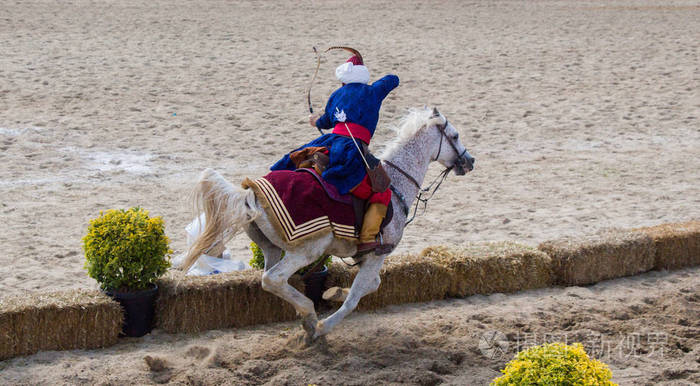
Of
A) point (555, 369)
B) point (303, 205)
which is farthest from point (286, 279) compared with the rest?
point (555, 369)

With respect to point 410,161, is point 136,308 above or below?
below

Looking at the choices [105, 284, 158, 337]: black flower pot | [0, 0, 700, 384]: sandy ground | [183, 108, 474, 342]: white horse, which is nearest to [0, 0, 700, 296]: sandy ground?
[0, 0, 700, 384]: sandy ground

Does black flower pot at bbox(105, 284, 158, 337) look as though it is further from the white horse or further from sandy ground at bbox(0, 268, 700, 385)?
the white horse

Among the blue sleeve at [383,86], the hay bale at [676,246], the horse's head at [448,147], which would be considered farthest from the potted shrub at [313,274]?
the hay bale at [676,246]

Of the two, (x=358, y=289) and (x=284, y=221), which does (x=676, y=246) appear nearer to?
(x=358, y=289)

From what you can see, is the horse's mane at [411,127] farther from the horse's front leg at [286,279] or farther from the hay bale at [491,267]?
the hay bale at [491,267]

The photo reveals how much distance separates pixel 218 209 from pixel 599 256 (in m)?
4.32

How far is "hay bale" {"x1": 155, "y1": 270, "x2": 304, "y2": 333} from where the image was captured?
663cm

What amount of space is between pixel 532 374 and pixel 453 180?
7.37 metres

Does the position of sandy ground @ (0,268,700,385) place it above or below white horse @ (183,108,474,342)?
below

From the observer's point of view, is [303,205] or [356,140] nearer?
[303,205]

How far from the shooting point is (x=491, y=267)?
786cm

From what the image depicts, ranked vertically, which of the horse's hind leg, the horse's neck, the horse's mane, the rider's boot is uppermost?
the horse's mane

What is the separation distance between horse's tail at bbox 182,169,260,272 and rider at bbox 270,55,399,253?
0.63 metres
